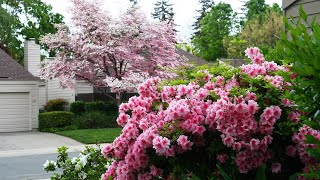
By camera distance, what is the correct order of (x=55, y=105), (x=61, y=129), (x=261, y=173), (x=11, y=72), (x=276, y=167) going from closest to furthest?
(x=261, y=173) < (x=276, y=167) < (x=61, y=129) < (x=11, y=72) < (x=55, y=105)

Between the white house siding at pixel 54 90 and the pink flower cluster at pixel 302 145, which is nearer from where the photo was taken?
the pink flower cluster at pixel 302 145

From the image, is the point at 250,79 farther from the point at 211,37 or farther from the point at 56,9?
the point at 211,37

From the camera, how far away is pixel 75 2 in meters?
23.6

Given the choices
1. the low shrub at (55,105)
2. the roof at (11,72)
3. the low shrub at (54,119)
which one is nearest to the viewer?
the low shrub at (54,119)

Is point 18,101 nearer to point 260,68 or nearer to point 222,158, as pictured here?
point 260,68

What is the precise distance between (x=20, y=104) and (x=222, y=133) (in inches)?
963

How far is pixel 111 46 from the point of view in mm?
23141

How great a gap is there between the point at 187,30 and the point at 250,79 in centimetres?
5873

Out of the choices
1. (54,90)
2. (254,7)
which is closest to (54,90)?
(54,90)

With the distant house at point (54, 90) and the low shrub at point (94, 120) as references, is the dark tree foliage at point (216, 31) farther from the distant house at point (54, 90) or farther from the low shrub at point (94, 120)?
the low shrub at point (94, 120)

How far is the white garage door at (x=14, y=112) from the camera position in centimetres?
2644

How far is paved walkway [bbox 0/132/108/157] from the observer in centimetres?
1912

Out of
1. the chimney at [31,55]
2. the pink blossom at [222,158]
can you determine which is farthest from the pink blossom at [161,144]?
the chimney at [31,55]

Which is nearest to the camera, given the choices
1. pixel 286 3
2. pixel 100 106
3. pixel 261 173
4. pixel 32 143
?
pixel 261 173
